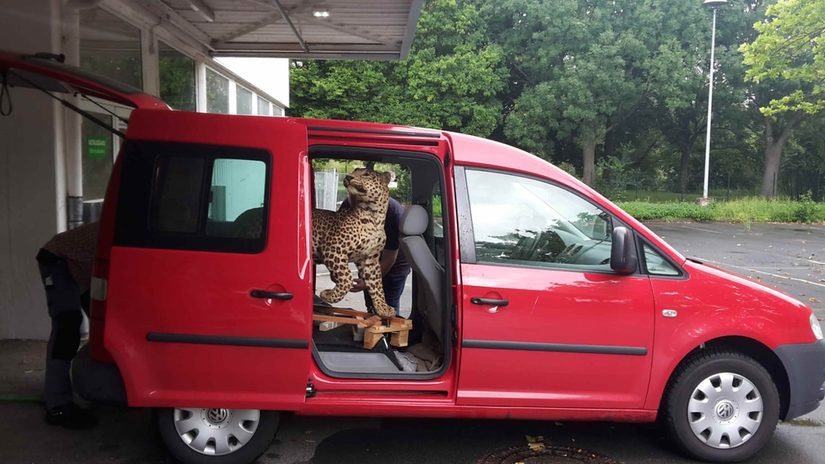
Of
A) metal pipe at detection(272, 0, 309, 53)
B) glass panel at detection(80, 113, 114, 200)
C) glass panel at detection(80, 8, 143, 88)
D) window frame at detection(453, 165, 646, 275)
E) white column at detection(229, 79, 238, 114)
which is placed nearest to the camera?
window frame at detection(453, 165, 646, 275)

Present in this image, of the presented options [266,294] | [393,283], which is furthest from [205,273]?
[393,283]

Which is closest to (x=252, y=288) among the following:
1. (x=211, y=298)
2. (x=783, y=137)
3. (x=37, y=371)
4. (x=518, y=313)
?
(x=211, y=298)

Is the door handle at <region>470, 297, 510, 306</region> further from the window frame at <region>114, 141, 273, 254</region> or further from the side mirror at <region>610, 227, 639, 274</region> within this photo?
the window frame at <region>114, 141, 273, 254</region>

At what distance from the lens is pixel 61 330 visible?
4.18 m

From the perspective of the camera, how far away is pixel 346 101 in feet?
93.0

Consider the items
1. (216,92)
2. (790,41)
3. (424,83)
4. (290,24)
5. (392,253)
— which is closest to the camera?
(392,253)

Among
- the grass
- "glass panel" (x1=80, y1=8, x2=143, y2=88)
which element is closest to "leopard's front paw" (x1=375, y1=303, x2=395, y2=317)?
"glass panel" (x1=80, y1=8, x2=143, y2=88)

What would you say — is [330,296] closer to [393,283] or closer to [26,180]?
[393,283]

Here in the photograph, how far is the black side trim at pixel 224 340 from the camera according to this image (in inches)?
132

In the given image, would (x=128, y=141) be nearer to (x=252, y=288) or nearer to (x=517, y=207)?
(x=252, y=288)

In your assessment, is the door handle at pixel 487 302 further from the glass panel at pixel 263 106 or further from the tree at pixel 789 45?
the tree at pixel 789 45

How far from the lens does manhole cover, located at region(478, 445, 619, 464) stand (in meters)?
3.75

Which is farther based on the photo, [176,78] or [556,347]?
[176,78]

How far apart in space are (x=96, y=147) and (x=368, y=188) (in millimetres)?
4092
